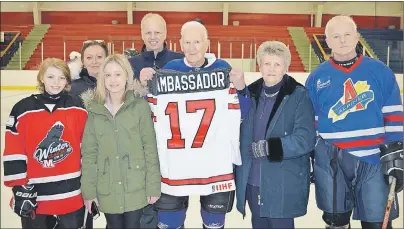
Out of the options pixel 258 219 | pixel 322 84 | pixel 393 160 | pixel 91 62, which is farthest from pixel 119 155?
pixel 393 160

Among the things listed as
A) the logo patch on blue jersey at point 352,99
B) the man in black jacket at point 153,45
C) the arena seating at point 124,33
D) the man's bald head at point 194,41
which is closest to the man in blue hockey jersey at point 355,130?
the logo patch on blue jersey at point 352,99

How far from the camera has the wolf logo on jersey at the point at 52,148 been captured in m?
1.88

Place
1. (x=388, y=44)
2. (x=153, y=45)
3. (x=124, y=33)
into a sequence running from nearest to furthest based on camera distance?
(x=153, y=45) < (x=388, y=44) < (x=124, y=33)

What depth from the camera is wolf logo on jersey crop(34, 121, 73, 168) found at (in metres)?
1.88

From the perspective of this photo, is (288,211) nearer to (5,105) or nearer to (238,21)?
(5,105)

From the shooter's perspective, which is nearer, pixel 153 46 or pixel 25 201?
pixel 25 201

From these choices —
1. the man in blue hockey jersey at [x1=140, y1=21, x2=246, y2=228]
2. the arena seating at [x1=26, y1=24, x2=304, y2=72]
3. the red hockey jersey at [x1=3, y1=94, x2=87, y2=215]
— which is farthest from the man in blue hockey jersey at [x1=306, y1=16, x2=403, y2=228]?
the arena seating at [x1=26, y1=24, x2=304, y2=72]

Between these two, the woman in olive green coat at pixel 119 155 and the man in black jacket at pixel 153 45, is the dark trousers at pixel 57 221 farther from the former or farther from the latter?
the man in black jacket at pixel 153 45

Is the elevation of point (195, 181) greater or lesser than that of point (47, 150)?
lesser

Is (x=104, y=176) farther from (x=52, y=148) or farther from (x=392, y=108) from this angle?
(x=392, y=108)

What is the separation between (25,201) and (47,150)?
23 cm

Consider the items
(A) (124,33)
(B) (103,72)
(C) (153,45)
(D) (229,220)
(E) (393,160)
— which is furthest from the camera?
(A) (124,33)

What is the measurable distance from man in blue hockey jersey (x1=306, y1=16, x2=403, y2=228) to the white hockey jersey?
0.42 meters

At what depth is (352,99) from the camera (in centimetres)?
190
